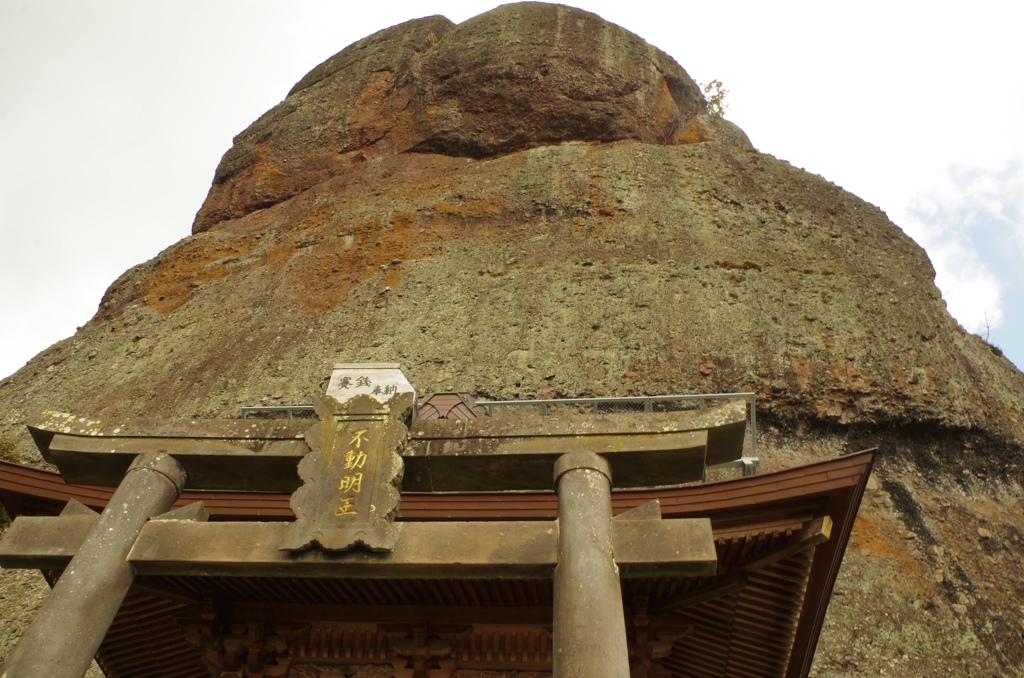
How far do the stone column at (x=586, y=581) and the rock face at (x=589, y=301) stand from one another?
6743mm

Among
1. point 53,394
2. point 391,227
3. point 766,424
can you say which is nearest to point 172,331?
point 53,394

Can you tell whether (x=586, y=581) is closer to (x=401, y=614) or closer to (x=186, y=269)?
(x=401, y=614)

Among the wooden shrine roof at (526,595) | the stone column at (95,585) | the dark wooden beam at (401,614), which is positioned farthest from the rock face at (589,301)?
the stone column at (95,585)

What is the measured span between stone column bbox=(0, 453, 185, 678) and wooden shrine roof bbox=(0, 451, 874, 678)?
3.72 ft

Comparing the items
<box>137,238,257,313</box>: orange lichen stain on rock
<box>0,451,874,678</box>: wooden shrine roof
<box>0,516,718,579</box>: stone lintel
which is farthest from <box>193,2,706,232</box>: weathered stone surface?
<box>0,516,718,579</box>: stone lintel

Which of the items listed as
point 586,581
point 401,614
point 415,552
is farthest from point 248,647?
point 586,581

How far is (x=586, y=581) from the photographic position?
171 inches

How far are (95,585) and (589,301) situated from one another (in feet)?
38.7

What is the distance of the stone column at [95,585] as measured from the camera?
420cm

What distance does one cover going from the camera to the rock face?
12.3m

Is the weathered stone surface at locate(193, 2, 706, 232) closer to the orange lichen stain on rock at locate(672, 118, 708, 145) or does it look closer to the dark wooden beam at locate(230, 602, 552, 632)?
the orange lichen stain on rock at locate(672, 118, 708, 145)

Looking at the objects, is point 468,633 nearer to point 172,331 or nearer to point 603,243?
point 603,243

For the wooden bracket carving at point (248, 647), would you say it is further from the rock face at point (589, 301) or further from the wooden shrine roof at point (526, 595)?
the rock face at point (589, 301)

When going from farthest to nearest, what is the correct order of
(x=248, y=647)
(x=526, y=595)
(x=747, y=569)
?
(x=248, y=647) < (x=526, y=595) < (x=747, y=569)
